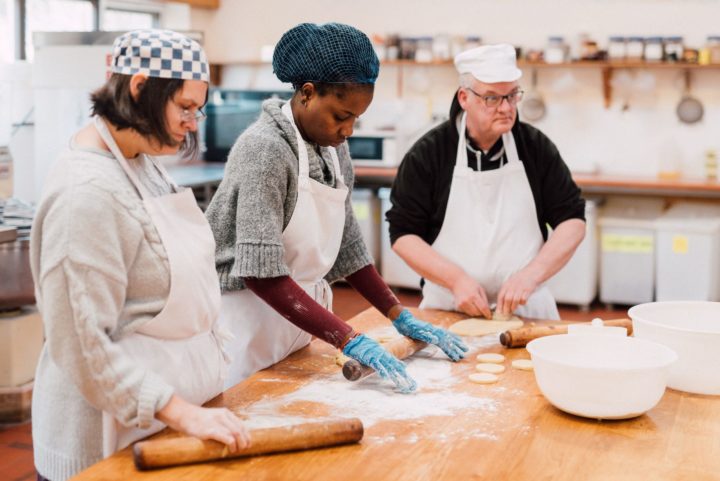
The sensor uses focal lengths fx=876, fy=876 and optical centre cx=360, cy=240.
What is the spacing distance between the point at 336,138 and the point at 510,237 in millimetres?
940

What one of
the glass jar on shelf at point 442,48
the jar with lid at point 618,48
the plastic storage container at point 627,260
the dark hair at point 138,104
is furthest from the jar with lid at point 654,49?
the dark hair at point 138,104

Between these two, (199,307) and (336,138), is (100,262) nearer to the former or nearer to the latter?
(199,307)

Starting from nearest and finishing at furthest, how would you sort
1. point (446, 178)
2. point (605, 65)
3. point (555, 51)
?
point (446, 178), point (605, 65), point (555, 51)

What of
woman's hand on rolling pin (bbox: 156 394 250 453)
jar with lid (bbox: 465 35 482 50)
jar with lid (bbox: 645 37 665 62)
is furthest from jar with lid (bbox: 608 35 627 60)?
woman's hand on rolling pin (bbox: 156 394 250 453)

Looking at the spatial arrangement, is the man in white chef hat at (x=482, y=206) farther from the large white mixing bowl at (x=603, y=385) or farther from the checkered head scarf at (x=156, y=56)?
the checkered head scarf at (x=156, y=56)

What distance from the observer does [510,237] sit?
2.72m

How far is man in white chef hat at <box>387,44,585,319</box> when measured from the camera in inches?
106

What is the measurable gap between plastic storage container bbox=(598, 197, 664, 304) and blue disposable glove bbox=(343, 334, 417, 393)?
4.39 m

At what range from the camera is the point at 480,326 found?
2.46 m

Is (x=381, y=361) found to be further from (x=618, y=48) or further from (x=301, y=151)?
(x=618, y=48)

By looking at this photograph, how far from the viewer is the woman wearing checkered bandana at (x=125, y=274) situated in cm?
140

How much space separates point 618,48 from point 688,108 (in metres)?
0.67

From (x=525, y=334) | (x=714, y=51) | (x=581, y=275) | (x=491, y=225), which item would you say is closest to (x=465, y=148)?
(x=491, y=225)

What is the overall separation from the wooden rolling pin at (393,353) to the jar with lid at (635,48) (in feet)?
15.2
